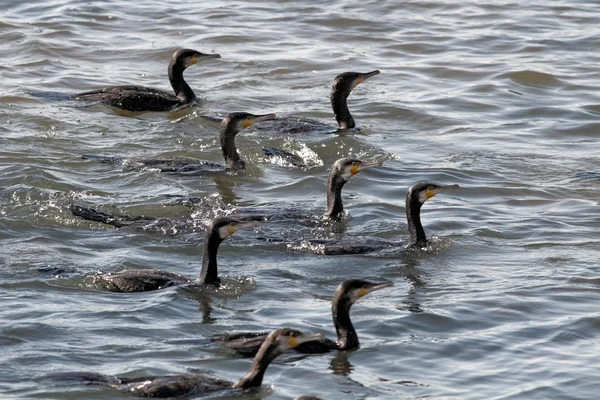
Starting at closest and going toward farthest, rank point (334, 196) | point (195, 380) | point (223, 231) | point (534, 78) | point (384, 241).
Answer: point (195, 380) < point (223, 231) < point (384, 241) < point (334, 196) < point (534, 78)

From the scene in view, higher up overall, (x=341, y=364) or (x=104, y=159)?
(x=104, y=159)

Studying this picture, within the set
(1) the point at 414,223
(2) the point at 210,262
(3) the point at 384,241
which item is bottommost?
(3) the point at 384,241

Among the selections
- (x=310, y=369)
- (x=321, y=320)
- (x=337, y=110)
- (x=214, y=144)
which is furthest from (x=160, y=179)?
(x=310, y=369)

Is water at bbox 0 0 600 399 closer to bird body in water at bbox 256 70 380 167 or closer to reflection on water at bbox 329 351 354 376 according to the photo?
reflection on water at bbox 329 351 354 376

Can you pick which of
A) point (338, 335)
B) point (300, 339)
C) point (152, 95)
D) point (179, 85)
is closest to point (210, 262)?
point (338, 335)

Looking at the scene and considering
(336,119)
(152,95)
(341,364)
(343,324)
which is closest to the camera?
(341,364)

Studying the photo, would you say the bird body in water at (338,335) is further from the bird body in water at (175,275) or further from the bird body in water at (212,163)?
the bird body in water at (212,163)

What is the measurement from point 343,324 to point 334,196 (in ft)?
11.8

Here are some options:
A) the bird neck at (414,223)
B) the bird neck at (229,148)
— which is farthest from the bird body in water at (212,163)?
the bird neck at (414,223)

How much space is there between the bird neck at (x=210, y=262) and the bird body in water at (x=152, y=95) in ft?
21.6

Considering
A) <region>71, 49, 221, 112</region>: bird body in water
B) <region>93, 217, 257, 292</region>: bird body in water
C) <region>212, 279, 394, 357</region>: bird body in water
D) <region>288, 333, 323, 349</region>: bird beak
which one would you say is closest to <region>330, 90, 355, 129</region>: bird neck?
<region>71, 49, 221, 112</region>: bird body in water

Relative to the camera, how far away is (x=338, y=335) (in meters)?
11.4

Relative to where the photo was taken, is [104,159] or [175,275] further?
[104,159]

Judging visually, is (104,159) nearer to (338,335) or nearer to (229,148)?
(229,148)
